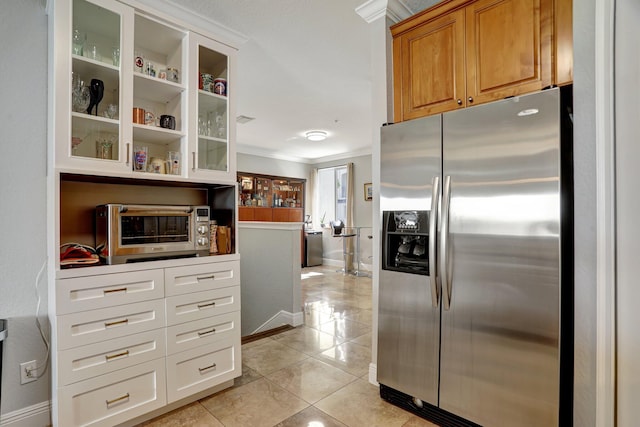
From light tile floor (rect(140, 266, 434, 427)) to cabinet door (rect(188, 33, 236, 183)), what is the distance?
150 cm

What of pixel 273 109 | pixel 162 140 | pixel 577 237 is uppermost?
pixel 273 109

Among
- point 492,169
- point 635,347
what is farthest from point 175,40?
point 635,347

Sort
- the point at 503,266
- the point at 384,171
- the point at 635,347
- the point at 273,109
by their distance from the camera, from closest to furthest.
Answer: the point at 635,347
the point at 503,266
the point at 384,171
the point at 273,109

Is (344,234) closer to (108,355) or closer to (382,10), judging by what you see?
(382,10)

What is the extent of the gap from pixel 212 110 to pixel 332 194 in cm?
597

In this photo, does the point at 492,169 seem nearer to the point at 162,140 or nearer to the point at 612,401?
the point at 612,401

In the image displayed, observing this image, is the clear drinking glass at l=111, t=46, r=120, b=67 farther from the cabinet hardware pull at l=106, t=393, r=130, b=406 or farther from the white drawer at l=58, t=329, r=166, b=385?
the cabinet hardware pull at l=106, t=393, r=130, b=406

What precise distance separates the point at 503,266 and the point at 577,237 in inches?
16.5

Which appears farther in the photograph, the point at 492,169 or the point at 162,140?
the point at 162,140

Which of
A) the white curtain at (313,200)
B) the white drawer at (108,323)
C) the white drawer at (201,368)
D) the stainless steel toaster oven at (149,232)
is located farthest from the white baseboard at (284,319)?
the white curtain at (313,200)

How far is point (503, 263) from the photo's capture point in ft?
5.29

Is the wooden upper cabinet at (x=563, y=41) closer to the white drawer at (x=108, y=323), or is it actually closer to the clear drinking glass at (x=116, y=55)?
the clear drinking glass at (x=116, y=55)

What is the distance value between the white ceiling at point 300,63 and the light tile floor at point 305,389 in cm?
215

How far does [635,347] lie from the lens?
97 cm
